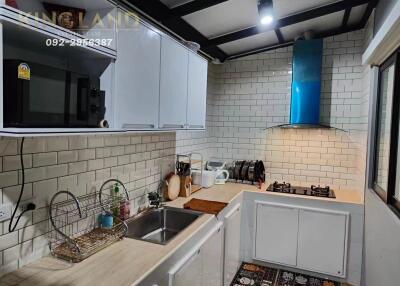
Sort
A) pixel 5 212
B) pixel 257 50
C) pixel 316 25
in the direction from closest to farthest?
1. pixel 5 212
2. pixel 316 25
3. pixel 257 50

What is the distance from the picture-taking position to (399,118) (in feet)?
6.64

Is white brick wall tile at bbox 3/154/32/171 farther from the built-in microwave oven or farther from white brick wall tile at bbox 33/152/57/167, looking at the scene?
the built-in microwave oven

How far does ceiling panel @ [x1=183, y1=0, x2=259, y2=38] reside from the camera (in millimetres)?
2365

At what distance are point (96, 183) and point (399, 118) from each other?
2087 mm

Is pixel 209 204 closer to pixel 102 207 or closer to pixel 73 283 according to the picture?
pixel 102 207

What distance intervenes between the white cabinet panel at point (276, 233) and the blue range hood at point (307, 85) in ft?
3.19

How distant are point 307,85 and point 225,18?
126 centimetres

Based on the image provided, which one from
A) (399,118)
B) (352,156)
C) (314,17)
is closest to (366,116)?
(352,156)

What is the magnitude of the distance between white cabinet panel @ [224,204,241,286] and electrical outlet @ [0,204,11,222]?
1.65 m

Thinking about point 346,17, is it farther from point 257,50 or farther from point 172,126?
point 172,126

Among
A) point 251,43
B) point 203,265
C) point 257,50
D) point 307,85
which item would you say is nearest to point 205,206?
point 203,265

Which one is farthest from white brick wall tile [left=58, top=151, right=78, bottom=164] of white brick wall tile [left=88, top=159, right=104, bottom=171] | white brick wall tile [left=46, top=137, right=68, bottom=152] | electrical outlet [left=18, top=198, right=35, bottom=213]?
electrical outlet [left=18, top=198, right=35, bottom=213]

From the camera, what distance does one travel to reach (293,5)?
252 cm

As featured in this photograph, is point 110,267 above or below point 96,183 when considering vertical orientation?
below
